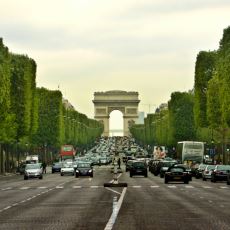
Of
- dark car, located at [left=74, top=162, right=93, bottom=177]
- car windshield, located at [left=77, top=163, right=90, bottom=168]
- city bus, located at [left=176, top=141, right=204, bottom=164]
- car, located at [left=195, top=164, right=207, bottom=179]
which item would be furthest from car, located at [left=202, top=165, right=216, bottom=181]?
city bus, located at [left=176, top=141, right=204, bottom=164]

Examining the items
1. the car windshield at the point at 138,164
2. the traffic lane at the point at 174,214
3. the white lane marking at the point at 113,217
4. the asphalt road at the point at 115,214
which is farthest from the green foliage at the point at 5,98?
the white lane marking at the point at 113,217

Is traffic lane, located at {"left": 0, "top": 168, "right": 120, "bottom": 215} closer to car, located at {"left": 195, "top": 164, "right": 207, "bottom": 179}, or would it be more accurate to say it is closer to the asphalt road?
the asphalt road

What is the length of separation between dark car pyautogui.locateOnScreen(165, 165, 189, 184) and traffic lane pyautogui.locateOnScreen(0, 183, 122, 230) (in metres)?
33.2

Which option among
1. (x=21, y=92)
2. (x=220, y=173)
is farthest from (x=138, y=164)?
(x=21, y=92)

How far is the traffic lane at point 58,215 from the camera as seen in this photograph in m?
30.3

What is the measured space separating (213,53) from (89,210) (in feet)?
310

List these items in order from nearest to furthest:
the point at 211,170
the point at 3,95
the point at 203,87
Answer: the point at 211,170 → the point at 3,95 → the point at 203,87

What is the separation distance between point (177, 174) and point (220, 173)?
18.1 ft

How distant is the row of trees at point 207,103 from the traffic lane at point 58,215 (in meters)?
54.1

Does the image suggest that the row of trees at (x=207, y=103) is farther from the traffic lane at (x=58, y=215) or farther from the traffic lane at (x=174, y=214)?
the traffic lane at (x=58, y=215)

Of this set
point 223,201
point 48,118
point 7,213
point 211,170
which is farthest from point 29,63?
point 7,213

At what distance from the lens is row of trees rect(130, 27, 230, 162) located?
103 metres

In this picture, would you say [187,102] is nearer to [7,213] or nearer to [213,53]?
[213,53]

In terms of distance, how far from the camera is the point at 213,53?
132m
